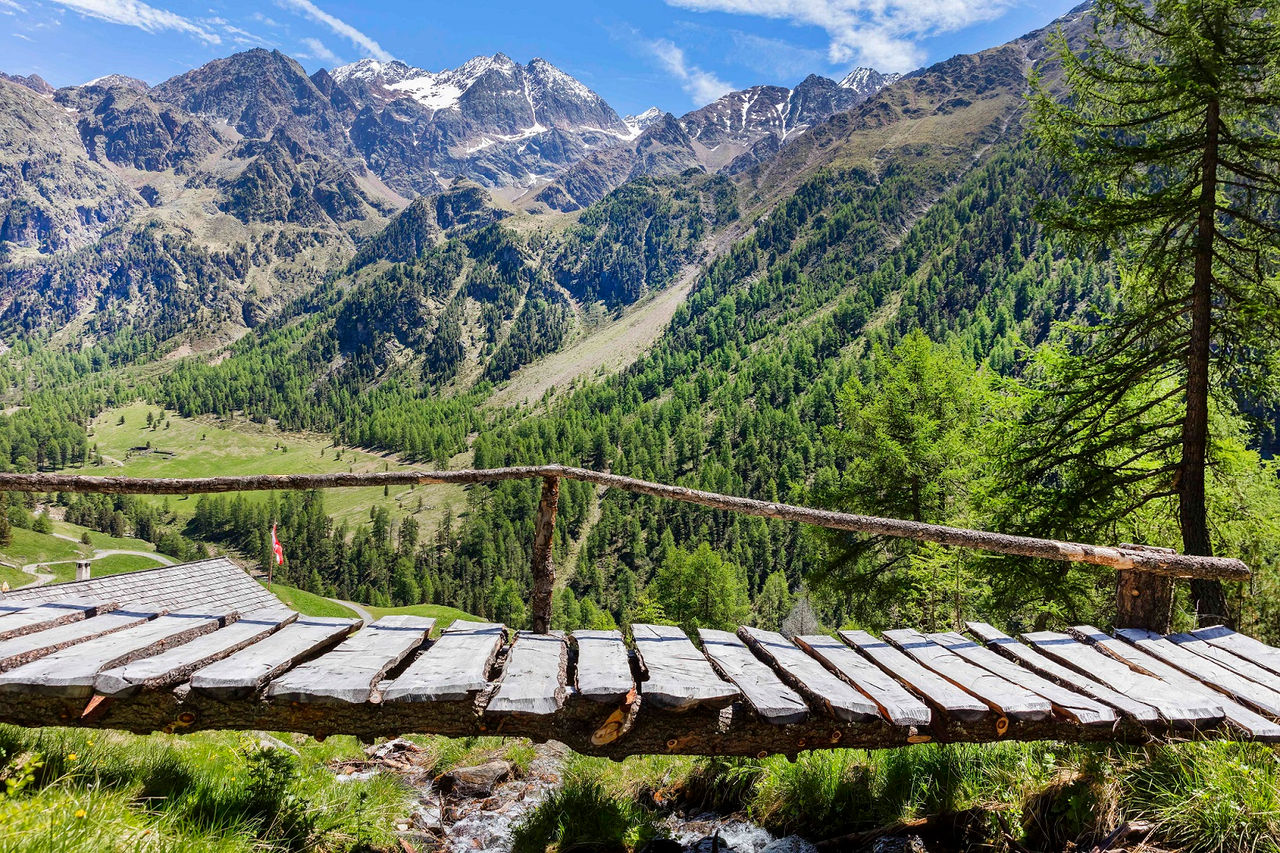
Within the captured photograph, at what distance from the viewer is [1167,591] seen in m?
5.46

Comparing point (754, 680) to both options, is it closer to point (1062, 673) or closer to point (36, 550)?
point (1062, 673)

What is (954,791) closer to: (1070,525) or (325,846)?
(325,846)

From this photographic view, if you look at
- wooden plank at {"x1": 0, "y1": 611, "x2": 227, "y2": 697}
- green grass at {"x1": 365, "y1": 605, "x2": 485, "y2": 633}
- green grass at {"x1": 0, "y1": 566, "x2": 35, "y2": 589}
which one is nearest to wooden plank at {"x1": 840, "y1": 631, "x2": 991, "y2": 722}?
wooden plank at {"x1": 0, "y1": 611, "x2": 227, "y2": 697}

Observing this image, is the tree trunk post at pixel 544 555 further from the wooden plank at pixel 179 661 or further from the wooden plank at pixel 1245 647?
the wooden plank at pixel 1245 647

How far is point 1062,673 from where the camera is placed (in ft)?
13.9

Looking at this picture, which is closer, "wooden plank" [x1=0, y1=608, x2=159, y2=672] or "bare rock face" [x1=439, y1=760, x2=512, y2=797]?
"wooden plank" [x1=0, y1=608, x2=159, y2=672]

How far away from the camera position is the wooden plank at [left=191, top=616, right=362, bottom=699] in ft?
11.1

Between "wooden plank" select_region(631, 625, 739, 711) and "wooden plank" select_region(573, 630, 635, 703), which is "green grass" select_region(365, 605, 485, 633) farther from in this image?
"wooden plank" select_region(631, 625, 739, 711)

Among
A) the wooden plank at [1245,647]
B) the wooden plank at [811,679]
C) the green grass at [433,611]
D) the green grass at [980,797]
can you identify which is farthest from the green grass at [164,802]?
the green grass at [433,611]

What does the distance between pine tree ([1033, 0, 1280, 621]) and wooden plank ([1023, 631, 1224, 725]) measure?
5.92 metres

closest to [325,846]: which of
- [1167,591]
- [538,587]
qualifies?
[538,587]

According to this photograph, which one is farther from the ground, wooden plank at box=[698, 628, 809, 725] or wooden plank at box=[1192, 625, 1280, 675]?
wooden plank at box=[1192, 625, 1280, 675]

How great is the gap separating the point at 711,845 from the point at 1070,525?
9.75 metres

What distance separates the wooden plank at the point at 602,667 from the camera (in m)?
3.39
